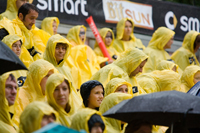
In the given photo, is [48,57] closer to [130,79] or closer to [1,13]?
[130,79]

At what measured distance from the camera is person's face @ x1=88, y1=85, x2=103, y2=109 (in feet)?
22.2

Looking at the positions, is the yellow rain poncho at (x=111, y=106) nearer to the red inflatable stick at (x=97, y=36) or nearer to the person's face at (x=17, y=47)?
the person's face at (x=17, y=47)

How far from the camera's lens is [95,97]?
6770 millimetres

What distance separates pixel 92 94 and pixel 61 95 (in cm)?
120

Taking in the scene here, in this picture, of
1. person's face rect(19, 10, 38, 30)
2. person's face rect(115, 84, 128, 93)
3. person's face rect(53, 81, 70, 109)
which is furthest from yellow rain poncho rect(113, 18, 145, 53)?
person's face rect(53, 81, 70, 109)

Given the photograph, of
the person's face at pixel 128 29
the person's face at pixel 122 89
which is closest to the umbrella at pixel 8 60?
the person's face at pixel 122 89

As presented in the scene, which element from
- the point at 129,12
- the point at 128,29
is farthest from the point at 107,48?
the point at 129,12

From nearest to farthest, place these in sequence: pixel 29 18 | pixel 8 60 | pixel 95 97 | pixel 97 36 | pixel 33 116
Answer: pixel 33 116, pixel 8 60, pixel 95 97, pixel 29 18, pixel 97 36

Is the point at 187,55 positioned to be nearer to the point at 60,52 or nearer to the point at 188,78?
the point at 188,78

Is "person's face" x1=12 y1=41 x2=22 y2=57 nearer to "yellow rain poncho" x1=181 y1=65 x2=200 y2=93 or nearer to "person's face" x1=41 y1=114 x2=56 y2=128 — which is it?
"person's face" x1=41 y1=114 x2=56 y2=128

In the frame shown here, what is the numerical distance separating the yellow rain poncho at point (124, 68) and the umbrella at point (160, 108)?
120 inches

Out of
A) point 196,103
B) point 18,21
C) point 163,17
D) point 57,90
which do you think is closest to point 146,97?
point 196,103

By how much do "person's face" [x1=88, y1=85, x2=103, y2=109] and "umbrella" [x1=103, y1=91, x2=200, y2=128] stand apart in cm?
148

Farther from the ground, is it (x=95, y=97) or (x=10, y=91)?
(x=10, y=91)
